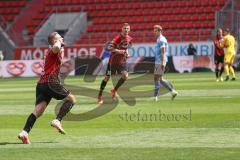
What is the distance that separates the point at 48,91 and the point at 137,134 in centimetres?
187

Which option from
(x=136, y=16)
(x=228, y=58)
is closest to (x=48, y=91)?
(x=228, y=58)

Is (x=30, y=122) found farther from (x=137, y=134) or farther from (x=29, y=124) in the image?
(x=137, y=134)

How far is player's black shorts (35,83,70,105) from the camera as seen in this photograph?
1287 cm

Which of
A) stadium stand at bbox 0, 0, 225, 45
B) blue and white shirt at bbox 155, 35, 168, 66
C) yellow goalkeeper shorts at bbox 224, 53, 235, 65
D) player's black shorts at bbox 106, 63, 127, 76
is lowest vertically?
stadium stand at bbox 0, 0, 225, 45

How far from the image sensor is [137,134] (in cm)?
1352

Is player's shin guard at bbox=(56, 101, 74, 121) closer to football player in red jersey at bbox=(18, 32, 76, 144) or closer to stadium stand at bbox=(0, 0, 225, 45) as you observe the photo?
football player in red jersey at bbox=(18, 32, 76, 144)

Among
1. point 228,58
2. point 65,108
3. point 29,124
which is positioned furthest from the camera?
point 228,58

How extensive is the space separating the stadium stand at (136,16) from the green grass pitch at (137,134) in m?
26.6

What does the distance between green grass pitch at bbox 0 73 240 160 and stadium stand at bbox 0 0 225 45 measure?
87.4 ft

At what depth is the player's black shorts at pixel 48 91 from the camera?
12.9 metres

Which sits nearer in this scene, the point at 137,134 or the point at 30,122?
the point at 30,122

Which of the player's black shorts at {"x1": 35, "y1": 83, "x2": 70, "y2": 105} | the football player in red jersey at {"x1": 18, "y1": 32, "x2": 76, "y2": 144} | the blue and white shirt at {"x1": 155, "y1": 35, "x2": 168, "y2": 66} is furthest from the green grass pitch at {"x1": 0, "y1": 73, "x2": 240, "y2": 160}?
the blue and white shirt at {"x1": 155, "y1": 35, "x2": 168, "y2": 66}

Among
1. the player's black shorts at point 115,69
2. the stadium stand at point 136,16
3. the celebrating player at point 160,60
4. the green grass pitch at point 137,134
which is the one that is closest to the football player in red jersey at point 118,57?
the player's black shorts at point 115,69

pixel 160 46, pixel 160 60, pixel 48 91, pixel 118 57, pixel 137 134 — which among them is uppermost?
pixel 48 91
